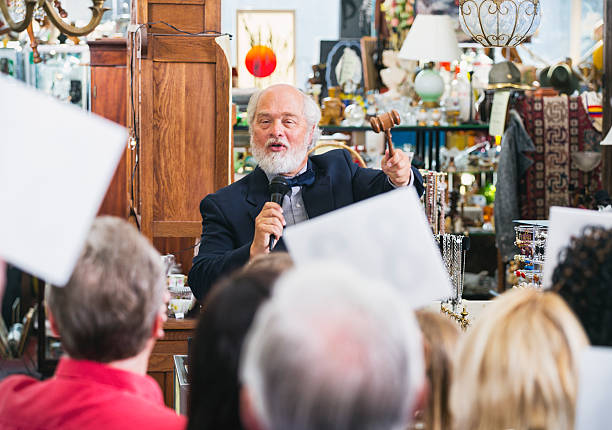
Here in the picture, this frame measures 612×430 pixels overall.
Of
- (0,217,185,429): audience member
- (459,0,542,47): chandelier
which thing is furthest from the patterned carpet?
(0,217,185,429): audience member

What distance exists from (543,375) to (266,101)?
2262 mm

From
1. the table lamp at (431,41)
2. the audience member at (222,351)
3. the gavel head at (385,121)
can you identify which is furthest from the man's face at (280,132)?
the table lamp at (431,41)

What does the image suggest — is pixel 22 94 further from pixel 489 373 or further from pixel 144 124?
pixel 144 124

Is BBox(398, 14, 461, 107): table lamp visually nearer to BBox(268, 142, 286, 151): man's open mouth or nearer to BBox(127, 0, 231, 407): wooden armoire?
BBox(127, 0, 231, 407): wooden armoire

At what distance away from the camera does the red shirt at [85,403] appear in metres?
1.23

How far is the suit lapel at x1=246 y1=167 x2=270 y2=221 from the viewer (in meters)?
3.11

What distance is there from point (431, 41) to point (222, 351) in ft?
15.1

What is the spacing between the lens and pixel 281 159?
311 centimetres

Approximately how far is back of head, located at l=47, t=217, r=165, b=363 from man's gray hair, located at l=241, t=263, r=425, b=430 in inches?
15.5

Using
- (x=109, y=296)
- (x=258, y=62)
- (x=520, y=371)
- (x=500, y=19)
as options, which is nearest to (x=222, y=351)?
(x=109, y=296)

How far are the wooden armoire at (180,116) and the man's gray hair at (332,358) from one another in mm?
2895

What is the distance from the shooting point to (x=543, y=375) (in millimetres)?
1054

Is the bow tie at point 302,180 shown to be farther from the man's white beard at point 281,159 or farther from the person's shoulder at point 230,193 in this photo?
the person's shoulder at point 230,193

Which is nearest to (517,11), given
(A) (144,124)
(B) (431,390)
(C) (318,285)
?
(A) (144,124)
